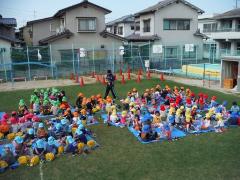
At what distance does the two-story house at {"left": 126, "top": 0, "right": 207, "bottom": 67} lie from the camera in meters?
37.8

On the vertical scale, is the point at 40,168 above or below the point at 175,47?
below

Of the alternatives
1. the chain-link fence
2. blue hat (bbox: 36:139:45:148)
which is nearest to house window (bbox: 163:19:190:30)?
the chain-link fence

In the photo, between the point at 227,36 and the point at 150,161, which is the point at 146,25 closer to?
the point at 227,36

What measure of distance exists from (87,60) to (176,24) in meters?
15.5

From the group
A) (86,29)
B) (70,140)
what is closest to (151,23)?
(86,29)

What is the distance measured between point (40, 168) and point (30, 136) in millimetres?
2040

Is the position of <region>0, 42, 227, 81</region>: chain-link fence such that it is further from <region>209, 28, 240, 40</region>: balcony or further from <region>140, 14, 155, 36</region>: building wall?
<region>209, 28, 240, 40</region>: balcony

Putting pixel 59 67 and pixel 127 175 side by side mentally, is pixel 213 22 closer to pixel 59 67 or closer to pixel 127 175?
pixel 59 67

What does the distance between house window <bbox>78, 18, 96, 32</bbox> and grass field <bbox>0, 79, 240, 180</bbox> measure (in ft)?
80.6

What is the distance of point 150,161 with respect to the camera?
952 centimetres

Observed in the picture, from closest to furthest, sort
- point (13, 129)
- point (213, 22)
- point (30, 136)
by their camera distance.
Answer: point (30, 136), point (13, 129), point (213, 22)

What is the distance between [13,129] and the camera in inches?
471

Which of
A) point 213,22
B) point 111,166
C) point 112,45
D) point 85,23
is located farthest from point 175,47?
point 111,166

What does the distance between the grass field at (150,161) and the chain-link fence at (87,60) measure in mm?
16386
